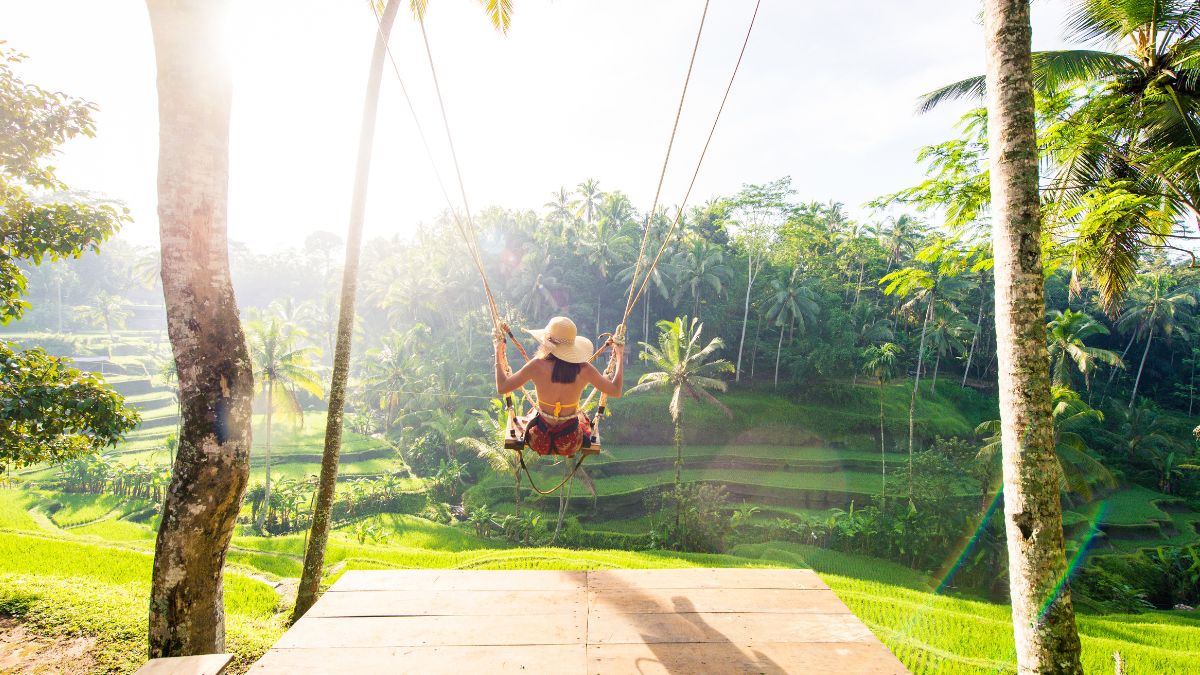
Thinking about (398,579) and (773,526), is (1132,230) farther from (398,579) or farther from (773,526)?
(773,526)

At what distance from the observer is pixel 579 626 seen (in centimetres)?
325

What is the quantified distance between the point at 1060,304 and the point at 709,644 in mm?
48688

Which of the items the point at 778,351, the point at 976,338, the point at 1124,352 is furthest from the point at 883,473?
the point at 1124,352

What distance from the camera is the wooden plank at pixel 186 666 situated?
2.67 m

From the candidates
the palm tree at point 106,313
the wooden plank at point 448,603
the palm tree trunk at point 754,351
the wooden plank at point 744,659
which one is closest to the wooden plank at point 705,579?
the wooden plank at point 448,603

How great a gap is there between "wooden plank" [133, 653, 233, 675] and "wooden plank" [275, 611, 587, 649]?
295 millimetres

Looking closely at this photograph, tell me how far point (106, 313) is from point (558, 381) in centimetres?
6845

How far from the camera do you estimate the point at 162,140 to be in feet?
12.1

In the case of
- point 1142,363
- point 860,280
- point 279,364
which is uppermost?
point 860,280

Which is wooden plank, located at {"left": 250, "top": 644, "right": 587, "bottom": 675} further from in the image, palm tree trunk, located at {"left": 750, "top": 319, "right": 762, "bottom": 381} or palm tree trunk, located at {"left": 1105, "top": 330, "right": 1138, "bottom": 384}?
palm tree trunk, located at {"left": 1105, "top": 330, "right": 1138, "bottom": 384}

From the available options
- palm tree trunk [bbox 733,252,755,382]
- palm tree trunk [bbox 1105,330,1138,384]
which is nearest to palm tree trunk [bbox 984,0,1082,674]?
palm tree trunk [bbox 733,252,755,382]

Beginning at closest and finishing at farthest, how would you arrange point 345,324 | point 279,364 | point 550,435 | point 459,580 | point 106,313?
point 459,580, point 550,435, point 345,324, point 279,364, point 106,313

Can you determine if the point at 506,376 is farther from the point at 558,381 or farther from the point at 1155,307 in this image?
the point at 1155,307

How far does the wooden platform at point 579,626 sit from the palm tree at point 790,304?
31195mm
